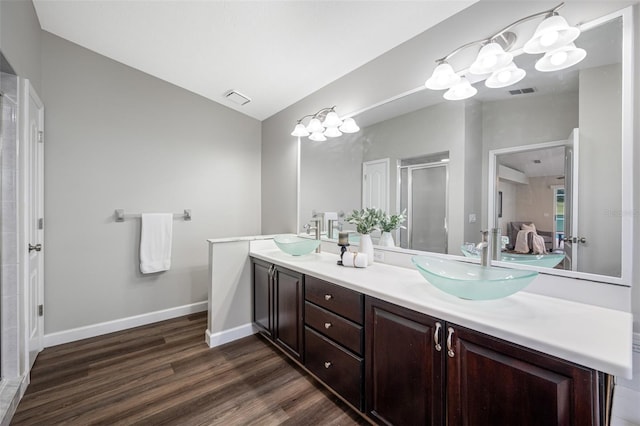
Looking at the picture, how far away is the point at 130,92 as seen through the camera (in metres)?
2.72

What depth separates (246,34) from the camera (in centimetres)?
208

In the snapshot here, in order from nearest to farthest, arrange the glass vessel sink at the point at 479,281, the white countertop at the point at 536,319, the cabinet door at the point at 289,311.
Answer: the white countertop at the point at 536,319, the glass vessel sink at the point at 479,281, the cabinet door at the point at 289,311

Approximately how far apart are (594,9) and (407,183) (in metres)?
1.16

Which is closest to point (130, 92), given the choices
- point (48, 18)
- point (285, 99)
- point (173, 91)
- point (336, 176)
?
point (173, 91)

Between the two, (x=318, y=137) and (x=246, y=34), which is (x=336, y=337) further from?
(x=246, y=34)

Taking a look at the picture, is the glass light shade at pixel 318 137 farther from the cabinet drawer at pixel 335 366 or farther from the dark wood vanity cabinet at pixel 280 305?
the cabinet drawer at pixel 335 366

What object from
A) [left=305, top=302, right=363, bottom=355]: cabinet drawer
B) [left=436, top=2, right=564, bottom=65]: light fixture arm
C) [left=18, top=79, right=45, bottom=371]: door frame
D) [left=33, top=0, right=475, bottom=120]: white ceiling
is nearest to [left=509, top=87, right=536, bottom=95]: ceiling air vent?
[left=436, top=2, right=564, bottom=65]: light fixture arm

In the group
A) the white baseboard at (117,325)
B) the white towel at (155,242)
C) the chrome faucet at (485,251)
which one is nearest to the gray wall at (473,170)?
the chrome faucet at (485,251)

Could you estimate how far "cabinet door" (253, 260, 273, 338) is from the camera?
232 cm

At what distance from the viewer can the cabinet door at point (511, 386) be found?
2.69ft

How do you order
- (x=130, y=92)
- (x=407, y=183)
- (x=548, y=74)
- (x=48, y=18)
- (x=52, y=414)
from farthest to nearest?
(x=130, y=92) → (x=48, y=18) → (x=407, y=183) → (x=52, y=414) → (x=548, y=74)

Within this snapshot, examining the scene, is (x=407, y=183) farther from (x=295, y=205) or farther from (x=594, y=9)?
(x=295, y=205)

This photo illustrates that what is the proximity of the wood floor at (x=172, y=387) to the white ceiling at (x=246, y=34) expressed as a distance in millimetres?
2510

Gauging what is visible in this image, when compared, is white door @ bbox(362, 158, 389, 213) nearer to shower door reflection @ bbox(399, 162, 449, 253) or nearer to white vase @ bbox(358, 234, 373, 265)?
shower door reflection @ bbox(399, 162, 449, 253)
